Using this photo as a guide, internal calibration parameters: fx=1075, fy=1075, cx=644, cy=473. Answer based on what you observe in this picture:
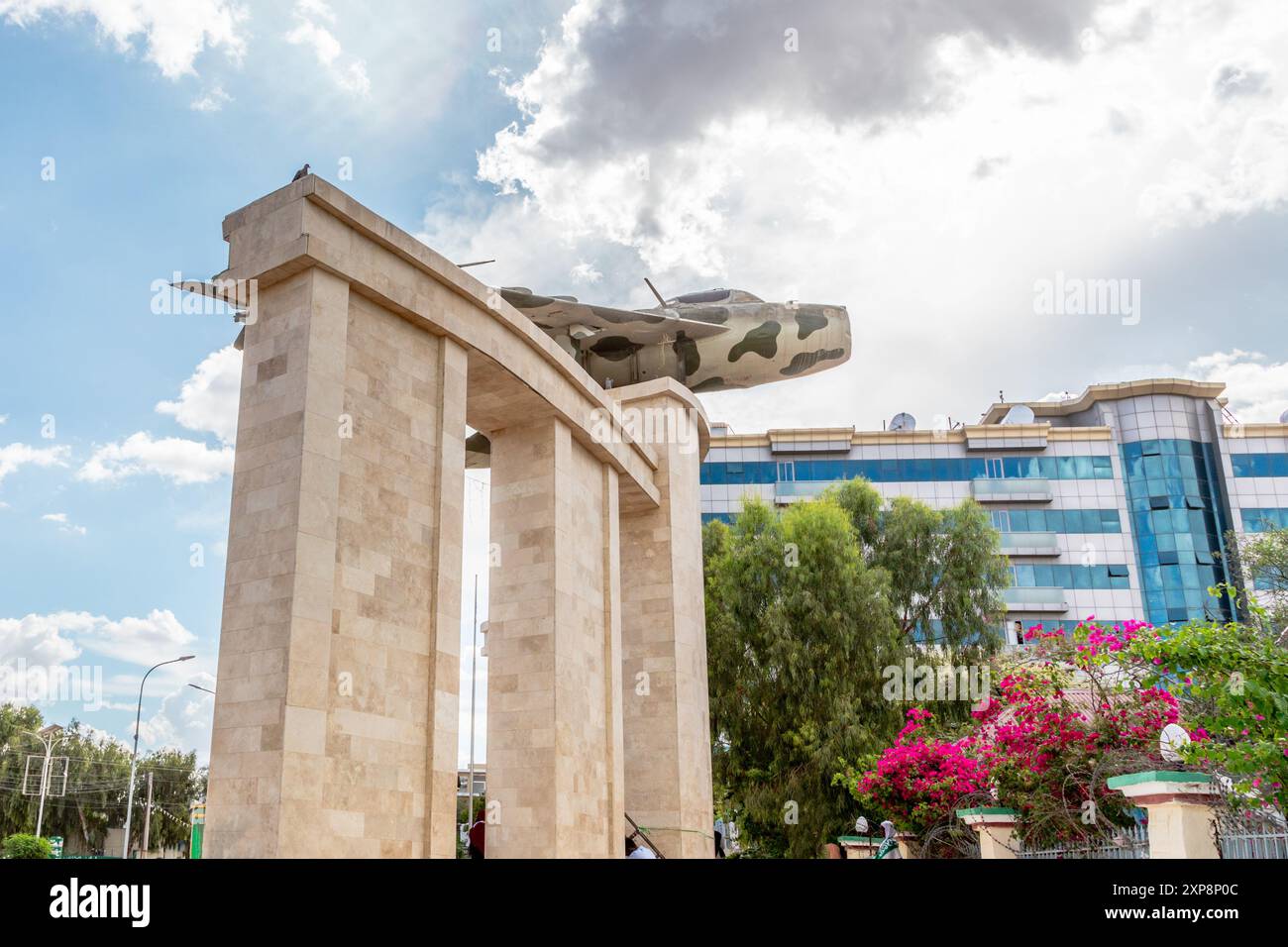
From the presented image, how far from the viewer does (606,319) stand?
23406 millimetres

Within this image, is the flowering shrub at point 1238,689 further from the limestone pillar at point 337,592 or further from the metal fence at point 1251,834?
the limestone pillar at point 337,592

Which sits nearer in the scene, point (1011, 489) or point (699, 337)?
point (699, 337)

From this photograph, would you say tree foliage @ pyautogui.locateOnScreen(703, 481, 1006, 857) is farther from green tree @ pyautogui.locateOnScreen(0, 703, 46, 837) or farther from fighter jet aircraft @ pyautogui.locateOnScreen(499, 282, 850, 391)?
green tree @ pyautogui.locateOnScreen(0, 703, 46, 837)

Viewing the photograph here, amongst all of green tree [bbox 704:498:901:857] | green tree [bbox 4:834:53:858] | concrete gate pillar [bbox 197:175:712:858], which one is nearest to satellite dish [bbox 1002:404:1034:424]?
green tree [bbox 704:498:901:857]

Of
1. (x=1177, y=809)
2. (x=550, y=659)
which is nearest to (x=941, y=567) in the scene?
(x=550, y=659)

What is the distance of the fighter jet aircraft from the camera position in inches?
917

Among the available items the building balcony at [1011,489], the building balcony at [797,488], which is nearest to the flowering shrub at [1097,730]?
the building balcony at [797,488]

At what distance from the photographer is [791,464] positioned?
54.3 metres

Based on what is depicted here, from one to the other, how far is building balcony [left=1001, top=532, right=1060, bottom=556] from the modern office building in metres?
0.06

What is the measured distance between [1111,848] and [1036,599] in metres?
44.0

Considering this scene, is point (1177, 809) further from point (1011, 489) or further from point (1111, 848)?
point (1011, 489)

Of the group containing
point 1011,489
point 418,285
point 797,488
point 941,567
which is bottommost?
point 941,567
